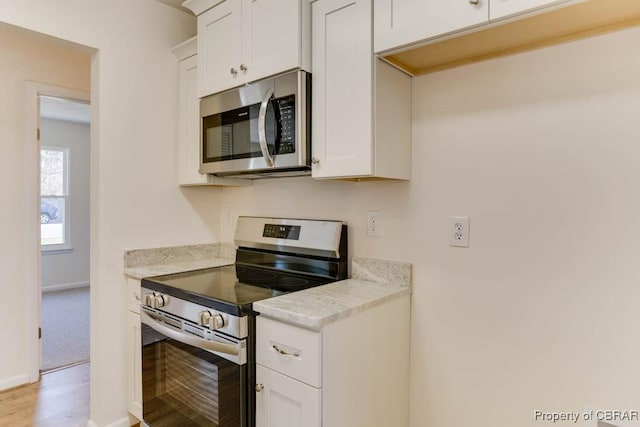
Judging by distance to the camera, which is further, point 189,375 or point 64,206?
point 64,206

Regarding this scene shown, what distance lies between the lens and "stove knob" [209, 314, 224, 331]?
1.42 meters

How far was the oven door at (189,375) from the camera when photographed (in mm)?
1393

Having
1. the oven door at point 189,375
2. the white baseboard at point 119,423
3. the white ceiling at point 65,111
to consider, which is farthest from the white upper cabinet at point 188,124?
the white ceiling at point 65,111

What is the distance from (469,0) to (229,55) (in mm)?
1160

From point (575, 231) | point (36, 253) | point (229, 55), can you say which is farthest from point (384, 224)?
point (36, 253)

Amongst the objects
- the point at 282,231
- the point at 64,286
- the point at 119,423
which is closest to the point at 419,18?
the point at 282,231

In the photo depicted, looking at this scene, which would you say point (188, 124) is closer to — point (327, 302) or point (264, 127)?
point (264, 127)

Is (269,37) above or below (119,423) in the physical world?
above

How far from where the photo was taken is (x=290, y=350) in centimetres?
130

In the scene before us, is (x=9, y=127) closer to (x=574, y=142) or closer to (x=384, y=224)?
(x=384, y=224)

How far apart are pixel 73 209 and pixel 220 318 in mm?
5009

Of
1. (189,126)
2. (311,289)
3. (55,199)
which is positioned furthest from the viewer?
(55,199)

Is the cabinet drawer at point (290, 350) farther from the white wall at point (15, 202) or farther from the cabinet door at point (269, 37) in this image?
the white wall at point (15, 202)

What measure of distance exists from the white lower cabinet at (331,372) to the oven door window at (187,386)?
0.32ft
